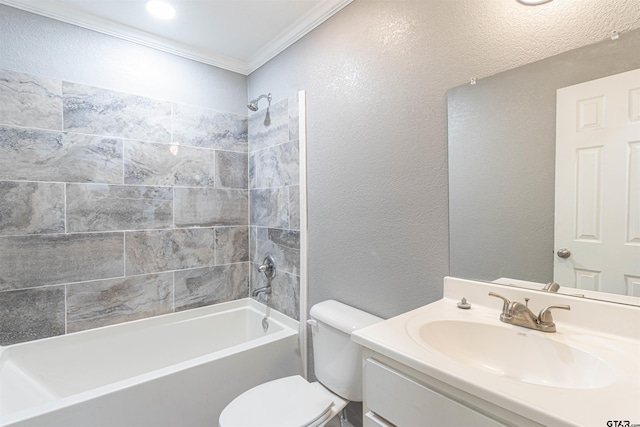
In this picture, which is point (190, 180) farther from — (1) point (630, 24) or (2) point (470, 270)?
(1) point (630, 24)

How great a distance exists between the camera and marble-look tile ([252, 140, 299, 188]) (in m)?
2.09

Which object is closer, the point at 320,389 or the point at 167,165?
the point at 320,389

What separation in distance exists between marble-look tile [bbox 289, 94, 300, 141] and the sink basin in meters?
1.46

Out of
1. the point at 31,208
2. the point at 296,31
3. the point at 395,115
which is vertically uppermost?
the point at 296,31

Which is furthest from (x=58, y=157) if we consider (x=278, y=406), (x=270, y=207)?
(x=278, y=406)

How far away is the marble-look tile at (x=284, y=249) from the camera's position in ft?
6.87

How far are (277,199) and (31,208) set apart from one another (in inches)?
56.7

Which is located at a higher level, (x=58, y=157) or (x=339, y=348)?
(x=58, y=157)

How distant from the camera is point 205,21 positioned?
192 cm

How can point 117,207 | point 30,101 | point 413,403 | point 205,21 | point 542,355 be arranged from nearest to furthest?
point 413,403, point 542,355, point 30,101, point 205,21, point 117,207

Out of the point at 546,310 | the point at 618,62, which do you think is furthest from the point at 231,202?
the point at 618,62

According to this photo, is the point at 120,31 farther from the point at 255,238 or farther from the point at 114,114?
the point at 255,238

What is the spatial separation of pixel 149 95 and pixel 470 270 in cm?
227

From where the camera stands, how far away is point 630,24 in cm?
87
